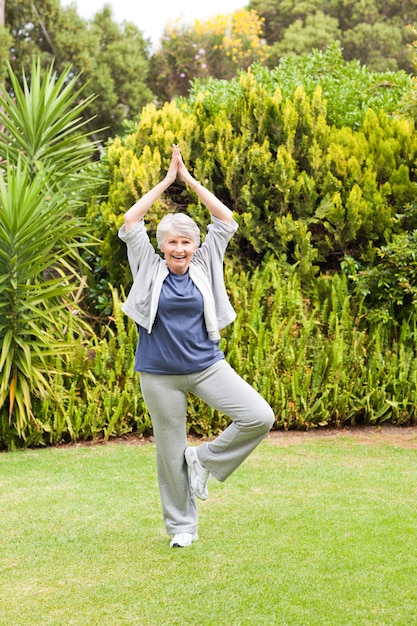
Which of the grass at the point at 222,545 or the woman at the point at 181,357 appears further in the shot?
the woman at the point at 181,357

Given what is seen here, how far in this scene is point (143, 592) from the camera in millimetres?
4348

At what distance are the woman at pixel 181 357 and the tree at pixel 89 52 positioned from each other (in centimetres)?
2134

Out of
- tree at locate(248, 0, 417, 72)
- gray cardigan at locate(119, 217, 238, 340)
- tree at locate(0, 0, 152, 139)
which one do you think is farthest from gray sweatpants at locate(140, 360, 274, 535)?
tree at locate(248, 0, 417, 72)

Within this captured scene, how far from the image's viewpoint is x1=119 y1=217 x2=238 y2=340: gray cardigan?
487 cm

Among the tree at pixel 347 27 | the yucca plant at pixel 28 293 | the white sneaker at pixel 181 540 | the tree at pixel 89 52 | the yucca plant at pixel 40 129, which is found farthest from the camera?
the tree at pixel 347 27

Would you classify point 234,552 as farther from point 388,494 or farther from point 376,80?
point 376,80

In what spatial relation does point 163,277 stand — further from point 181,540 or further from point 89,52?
point 89,52

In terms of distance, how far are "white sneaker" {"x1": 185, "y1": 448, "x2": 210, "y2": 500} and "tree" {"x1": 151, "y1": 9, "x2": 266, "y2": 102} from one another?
24.0 m

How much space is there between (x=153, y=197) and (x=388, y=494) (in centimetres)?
280

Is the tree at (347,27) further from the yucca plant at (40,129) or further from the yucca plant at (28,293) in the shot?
the yucca plant at (28,293)

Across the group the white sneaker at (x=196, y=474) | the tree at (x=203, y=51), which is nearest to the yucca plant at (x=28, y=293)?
the white sneaker at (x=196, y=474)

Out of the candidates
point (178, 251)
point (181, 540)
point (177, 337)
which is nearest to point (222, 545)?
point (181, 540)

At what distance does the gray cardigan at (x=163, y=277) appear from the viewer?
16.0 feet

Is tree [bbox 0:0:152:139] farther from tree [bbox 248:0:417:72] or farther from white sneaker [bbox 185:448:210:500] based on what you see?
white sneaker [bbox 185:448:210:500]
